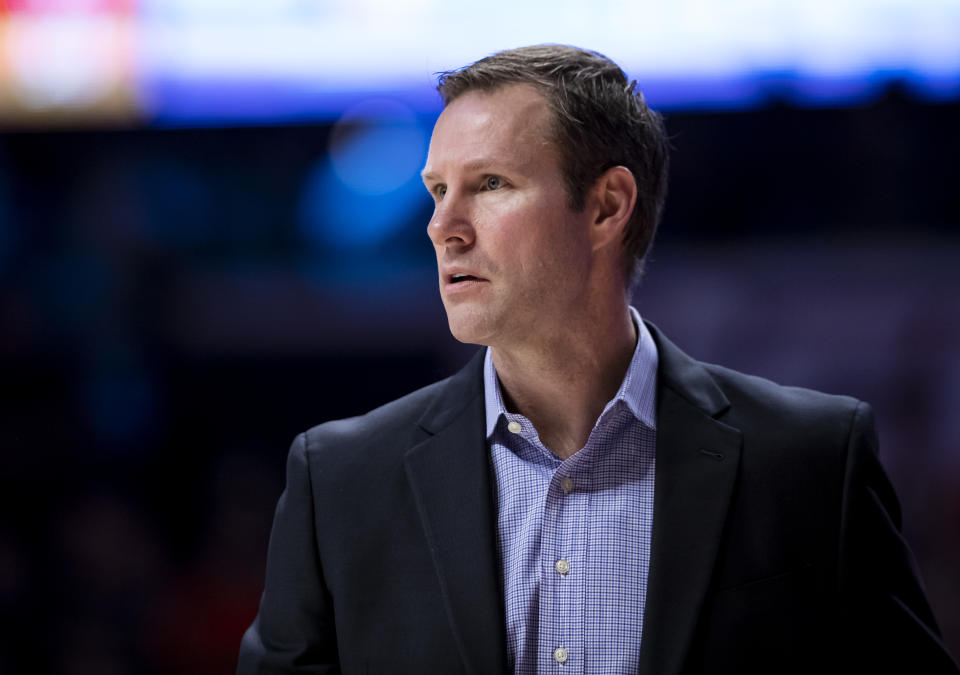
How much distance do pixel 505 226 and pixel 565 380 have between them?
336 millimetres

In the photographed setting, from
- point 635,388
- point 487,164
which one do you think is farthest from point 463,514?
point 487,164

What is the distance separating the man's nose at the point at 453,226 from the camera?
1881mm

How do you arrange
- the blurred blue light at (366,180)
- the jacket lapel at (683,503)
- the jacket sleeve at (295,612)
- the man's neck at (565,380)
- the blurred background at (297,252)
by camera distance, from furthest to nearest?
the blurred blue light at (366,180), the blurred background at (297,252), the man's neck at (565,380), the jacket sleeve at (295,612), the jacket lapel at (683,503)

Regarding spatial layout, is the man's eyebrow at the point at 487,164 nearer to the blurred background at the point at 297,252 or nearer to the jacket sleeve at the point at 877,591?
the jacket sleeve at the point at 877,591

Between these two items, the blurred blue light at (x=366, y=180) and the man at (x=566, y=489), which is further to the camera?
the blurred blue light at (x=366, y=180)

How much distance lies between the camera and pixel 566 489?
1857mm

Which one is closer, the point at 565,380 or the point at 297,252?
the point at 565,380

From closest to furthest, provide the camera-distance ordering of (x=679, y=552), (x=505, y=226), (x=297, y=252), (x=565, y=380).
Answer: (x=679, y=552) < (x=505, y=226) < (x=565, y=380) < (x=297, y=252)

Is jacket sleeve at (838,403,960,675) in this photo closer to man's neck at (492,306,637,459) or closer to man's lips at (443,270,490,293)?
man's neck at (492,306,637,459)

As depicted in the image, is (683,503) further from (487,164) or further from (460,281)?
(487,164)

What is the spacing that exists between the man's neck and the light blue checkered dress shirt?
58 mm

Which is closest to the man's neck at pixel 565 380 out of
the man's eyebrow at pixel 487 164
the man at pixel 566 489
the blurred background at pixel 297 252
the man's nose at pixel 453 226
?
the man at pixel 566 489

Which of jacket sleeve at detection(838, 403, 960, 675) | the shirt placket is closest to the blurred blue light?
the shirt placket

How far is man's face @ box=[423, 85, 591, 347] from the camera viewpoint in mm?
1875
